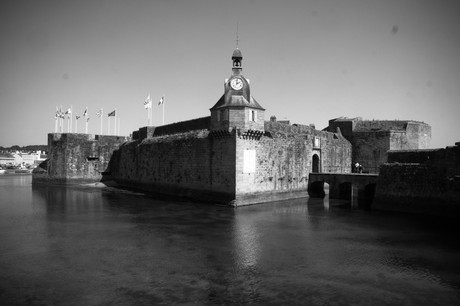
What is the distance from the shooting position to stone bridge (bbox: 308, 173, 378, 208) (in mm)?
24766

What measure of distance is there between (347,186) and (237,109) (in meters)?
11.6

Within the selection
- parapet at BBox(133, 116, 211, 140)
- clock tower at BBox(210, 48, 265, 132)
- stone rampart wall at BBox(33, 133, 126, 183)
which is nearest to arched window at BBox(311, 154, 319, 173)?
clock tower at BBox(210, 48, 265, 132)

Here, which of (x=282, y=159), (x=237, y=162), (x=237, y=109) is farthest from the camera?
(x=282, y=159)

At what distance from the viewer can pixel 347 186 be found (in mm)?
27625

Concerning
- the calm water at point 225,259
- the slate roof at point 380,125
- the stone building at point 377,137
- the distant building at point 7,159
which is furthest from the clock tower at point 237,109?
the distant building at point 7,159

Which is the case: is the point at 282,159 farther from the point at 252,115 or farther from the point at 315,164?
the point at 315,164

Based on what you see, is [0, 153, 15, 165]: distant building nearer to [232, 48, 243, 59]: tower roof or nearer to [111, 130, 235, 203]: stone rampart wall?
[111, 130, 235, 203]: stone rampart wall

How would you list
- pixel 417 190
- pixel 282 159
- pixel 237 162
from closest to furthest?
pixel 417 190, pixel 237 162, pixel 282 159

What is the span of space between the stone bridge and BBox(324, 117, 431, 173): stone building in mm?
6872

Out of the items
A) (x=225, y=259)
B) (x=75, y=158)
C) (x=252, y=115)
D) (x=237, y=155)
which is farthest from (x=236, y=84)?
(x=75, y=158)

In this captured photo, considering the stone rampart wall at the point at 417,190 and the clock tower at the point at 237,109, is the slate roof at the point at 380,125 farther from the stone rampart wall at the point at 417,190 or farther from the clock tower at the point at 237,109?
the clock tower at the point at 237,109

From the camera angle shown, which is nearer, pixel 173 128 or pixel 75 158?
pixel 173 128

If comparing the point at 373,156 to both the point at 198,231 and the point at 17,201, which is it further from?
the point at 17,201

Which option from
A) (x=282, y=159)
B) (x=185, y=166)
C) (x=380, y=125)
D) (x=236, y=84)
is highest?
(x=236, y=84)
